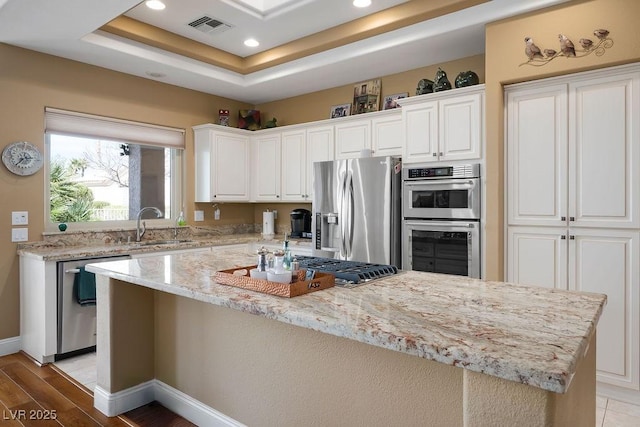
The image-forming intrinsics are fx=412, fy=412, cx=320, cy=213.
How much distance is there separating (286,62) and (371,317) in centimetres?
349

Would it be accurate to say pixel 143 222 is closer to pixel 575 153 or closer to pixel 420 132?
pixel 420 132

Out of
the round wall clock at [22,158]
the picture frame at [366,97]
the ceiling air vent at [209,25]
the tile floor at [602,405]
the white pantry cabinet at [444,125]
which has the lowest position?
the tile floor at [602,405]

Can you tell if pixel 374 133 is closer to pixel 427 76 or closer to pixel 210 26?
pixel 427 76

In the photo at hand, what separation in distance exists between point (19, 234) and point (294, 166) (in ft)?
8.76

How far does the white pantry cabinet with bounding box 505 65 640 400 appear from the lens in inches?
101

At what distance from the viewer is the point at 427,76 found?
13.2 ft

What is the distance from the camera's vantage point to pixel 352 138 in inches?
168

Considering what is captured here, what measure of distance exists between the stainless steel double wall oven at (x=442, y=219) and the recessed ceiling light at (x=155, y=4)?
7.82ft

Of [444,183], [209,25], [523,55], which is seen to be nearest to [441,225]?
[444,183]

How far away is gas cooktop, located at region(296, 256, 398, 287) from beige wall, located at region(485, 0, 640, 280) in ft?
4.26

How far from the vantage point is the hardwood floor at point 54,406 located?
2.35 metres

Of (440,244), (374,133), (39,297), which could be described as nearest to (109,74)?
(39,297)

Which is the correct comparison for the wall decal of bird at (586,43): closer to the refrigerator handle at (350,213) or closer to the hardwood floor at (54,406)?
the refrigerator handle at (350,213)

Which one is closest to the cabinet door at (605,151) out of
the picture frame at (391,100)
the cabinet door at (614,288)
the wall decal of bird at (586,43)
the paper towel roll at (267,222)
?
the cabinet door at (614,288)
